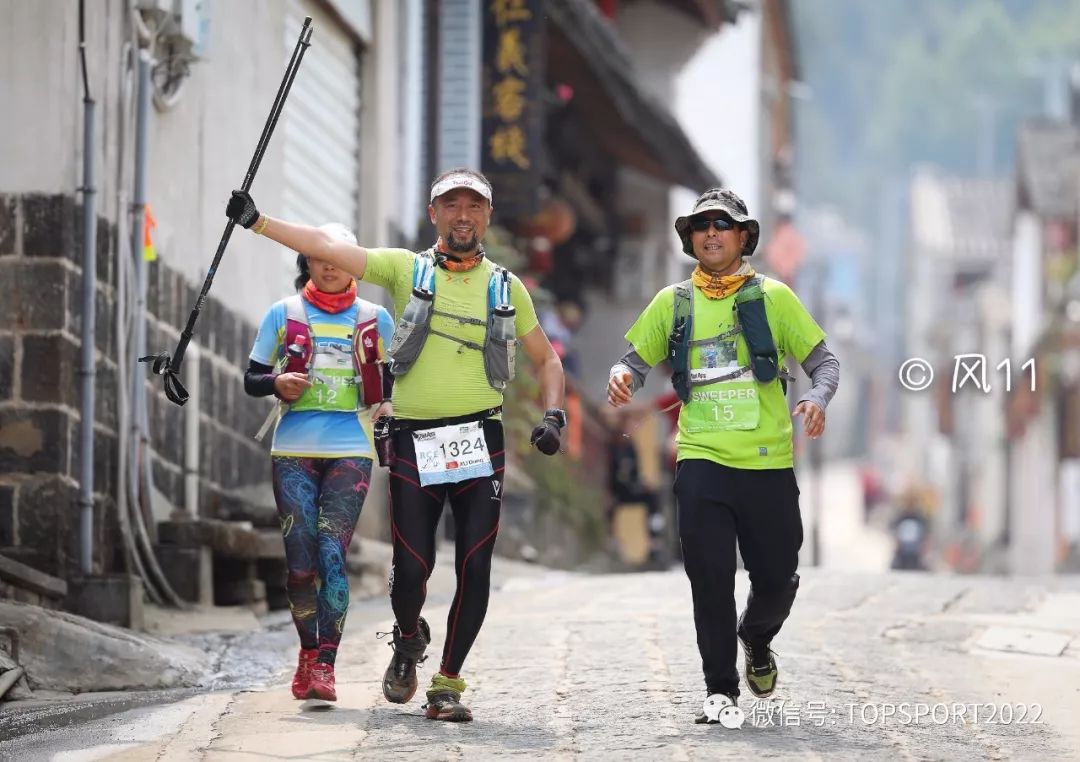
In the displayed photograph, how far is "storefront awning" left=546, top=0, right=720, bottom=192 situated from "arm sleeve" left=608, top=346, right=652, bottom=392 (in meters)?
11.8

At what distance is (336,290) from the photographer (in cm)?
820

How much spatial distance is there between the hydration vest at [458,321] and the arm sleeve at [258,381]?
1.91 ft

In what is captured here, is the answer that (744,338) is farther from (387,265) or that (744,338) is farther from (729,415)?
(387,265)

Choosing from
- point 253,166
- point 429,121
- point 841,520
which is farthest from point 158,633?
point 841,520

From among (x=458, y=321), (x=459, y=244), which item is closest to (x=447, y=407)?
(x=458, y=321)

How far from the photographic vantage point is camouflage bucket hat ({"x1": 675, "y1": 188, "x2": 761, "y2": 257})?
7.52m

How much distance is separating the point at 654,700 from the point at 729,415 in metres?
1.18

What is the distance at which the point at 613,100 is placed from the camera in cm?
2192

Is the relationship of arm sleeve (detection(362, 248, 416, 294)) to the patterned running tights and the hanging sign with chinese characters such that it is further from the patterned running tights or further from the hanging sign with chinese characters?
the hanging sign with chinese characters

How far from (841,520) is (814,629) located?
56073 mm

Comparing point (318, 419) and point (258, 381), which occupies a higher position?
point (258, 381)

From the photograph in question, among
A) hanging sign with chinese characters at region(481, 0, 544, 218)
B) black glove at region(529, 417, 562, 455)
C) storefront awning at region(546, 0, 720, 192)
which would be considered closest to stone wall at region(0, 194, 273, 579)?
Result: black glove at region(529, 417, 562, 455)

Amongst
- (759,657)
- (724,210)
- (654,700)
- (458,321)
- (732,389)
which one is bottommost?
(654,700)

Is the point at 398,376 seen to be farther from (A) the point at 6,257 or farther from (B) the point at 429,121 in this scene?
(B) the point at 429,121
